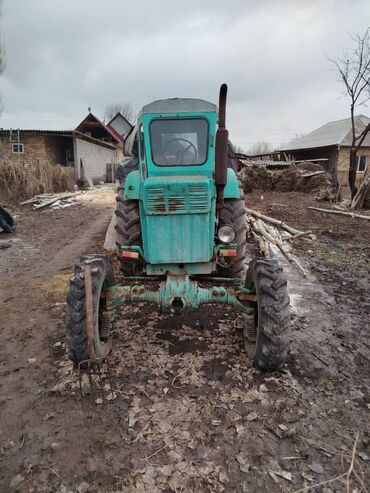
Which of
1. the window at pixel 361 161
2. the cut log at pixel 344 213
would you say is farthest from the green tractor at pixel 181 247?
the window at pixel 361 161

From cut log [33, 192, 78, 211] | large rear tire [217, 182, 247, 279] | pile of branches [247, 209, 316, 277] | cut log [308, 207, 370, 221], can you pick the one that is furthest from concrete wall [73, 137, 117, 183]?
large rear tire [217, 182, 247, 279]

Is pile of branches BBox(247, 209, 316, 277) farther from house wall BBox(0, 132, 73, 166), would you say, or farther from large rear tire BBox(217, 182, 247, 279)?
house wall BBox(0, 132, 73, 166)

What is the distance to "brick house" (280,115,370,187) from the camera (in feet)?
84.3

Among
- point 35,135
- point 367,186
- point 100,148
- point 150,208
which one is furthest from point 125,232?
point 100,148

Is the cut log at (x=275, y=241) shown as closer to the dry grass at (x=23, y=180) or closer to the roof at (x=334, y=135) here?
the dry grass at (x=23, y=180)

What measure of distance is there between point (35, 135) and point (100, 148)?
727cm

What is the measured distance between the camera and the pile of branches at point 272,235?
7017 mm

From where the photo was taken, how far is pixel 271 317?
301 centimetres

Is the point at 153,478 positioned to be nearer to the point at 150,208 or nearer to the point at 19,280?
the point at 150,208

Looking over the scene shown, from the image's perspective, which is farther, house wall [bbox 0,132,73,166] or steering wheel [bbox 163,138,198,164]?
house wall [bbox 0,132,73,166]

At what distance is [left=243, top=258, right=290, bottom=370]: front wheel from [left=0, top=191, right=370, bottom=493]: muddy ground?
26cm

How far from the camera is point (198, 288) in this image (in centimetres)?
343

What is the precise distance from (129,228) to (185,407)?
2080 millimetres

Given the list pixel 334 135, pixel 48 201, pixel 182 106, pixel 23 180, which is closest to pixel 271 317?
pixel 182 106
